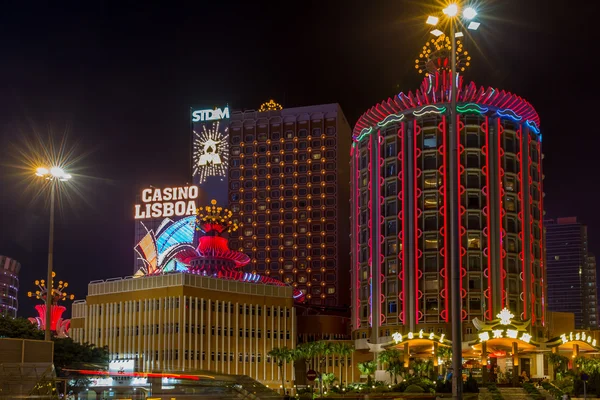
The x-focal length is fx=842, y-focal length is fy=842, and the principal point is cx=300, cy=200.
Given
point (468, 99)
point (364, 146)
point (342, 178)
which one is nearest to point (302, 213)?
point (342, 178)

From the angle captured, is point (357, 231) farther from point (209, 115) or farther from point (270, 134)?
point (209, 115)

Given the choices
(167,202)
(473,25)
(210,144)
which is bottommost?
(473,25)

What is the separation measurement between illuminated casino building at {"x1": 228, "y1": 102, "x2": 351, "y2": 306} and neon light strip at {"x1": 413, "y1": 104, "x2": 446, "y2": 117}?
5872cm

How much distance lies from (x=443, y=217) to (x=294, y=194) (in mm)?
66967

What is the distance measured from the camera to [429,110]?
112375 mm

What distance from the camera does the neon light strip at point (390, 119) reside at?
373 feet

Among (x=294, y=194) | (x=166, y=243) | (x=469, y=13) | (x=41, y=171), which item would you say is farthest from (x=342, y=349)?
(x=469, y=13)

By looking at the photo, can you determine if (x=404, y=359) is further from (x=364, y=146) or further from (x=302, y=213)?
(x=302, y=213)

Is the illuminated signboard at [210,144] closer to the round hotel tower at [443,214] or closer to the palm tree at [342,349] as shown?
the round hotel tower at [443,214]

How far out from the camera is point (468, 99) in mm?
112875

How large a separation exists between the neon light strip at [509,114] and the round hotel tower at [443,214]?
134 millimetres

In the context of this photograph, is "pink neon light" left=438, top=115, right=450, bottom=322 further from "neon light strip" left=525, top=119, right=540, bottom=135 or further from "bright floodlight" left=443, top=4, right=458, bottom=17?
"bright floodlight" left=443, top=4, right=458, bottom=17

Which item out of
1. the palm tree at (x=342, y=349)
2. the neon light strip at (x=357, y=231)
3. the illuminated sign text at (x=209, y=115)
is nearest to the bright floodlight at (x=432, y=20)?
the palm tree at (x=342, y=349)

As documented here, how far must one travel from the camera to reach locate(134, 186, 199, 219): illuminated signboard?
17125 centimetres
